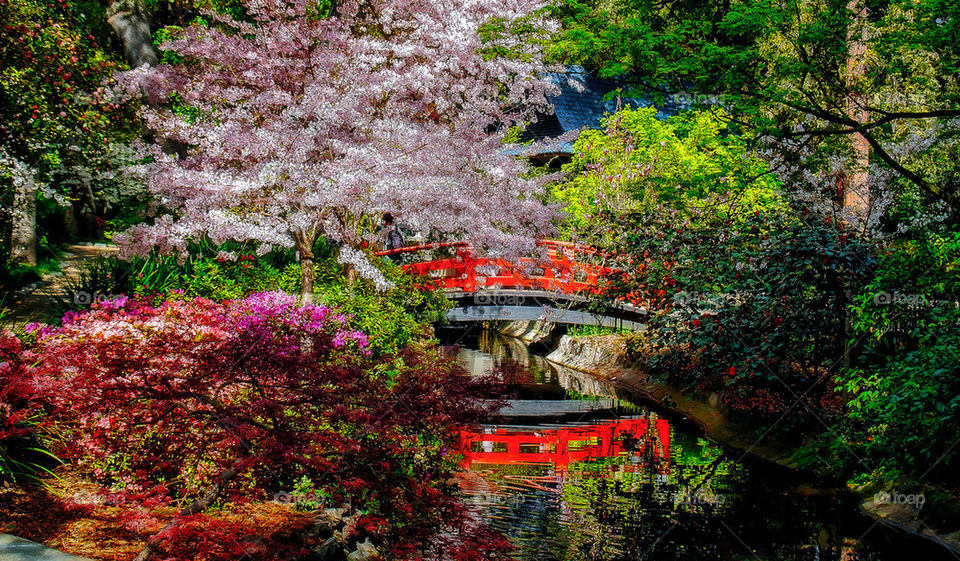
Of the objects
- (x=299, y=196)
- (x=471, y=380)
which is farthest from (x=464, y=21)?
(x=471, y=380)

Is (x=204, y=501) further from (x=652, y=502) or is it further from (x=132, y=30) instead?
(x=132, y=30)

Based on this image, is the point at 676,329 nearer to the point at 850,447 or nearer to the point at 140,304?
the point at 850,447

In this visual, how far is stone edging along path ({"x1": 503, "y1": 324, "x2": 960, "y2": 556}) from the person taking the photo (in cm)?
815

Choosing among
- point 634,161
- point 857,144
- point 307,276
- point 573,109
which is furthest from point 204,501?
point 573,109

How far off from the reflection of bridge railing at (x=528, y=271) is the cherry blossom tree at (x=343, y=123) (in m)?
2.81

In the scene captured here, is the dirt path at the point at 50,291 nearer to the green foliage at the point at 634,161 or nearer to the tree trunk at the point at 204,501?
the tree trunk at the point at 204,501

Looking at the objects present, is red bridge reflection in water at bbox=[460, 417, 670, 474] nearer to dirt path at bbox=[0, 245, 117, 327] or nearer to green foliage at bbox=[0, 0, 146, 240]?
dirt path at bbox=[0, 245, 117, 327]

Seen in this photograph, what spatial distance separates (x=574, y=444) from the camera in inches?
491

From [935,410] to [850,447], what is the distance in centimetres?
211

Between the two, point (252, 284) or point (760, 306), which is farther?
point (252, 284)

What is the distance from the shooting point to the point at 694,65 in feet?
30.8

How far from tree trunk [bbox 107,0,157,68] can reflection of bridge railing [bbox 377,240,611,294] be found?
705 cm

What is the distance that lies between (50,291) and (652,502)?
9.51 meters

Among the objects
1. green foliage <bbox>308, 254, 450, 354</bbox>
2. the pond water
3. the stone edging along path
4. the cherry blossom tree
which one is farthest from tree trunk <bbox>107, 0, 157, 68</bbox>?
the stone edging along path
